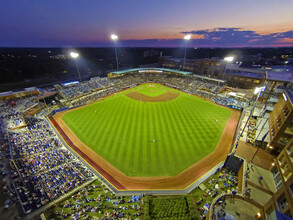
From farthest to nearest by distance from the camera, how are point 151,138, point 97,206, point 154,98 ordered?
point 154,98 → point 151,138 → point 97,206

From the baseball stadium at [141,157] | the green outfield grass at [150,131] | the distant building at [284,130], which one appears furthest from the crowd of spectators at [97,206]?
the distant building at [284,130]

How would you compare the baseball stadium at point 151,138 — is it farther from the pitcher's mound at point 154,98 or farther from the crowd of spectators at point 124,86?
the crowd of spectators at point 124,86

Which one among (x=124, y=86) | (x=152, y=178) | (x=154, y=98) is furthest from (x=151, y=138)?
(x=124, y=86)

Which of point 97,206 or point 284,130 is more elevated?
point 284,130

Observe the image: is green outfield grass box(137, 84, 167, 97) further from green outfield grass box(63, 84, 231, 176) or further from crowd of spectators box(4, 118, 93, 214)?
crowd of spectators box(4, 118, 93, 214)

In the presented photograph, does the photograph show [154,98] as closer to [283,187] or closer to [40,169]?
[40,169]

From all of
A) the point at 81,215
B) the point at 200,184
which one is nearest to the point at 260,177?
the point at 200,184
